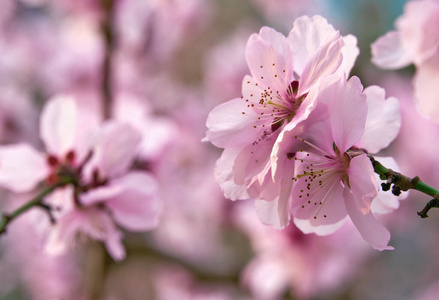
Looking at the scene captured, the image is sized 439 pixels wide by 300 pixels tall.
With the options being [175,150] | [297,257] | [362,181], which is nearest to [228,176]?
[362,181]

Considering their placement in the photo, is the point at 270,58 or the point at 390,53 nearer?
the point at 270,58

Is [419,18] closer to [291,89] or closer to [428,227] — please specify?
[291,89]

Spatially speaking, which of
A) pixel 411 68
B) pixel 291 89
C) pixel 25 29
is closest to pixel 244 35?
pixel 411 68

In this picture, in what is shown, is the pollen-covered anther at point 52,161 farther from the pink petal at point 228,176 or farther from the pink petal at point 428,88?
the pink petal at point 428,88

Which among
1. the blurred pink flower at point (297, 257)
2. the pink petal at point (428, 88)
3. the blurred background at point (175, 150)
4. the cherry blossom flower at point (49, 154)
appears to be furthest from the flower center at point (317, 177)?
the blurred pink flower at point (297, 257)

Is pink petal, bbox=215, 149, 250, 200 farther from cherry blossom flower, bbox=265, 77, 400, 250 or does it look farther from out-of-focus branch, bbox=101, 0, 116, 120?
out-of-focus branch, bbox=101, 0, 116, 120

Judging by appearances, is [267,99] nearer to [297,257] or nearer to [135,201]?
[135,201]

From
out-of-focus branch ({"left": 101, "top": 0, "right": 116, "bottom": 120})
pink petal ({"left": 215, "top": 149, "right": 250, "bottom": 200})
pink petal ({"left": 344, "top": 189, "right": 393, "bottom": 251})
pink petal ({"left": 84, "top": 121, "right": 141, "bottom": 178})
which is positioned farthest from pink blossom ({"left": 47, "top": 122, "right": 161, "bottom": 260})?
out-of-focus branch ({"left": 101, "top": 0, "right": 116, "bottom": 120})
